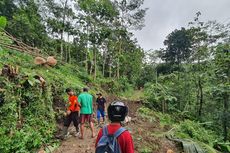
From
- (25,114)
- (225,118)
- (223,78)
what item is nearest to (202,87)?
(223,78)

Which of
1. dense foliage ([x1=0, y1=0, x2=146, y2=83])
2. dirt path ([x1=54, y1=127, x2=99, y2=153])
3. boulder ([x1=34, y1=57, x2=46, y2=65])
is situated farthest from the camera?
dense foliage ([x1=0, y1=0, x2=146, y2=83])

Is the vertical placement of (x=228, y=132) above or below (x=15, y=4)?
below

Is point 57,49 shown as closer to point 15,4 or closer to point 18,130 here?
point 15,4

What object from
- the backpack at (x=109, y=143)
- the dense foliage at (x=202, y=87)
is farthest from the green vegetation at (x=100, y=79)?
the backpack at (x=109, y=143)

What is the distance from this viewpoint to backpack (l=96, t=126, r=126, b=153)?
94.3 inches

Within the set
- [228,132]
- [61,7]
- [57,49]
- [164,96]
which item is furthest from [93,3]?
[228,132]

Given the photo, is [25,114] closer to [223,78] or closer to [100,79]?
[223,78]

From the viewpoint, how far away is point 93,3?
69.3 feet

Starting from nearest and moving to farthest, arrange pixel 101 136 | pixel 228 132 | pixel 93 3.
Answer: pixel 101 136
pixel 228 132
pixel 93 3

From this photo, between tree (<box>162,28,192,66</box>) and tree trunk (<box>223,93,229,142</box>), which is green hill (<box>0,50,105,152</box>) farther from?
tree (<box>162,28,192,66</box>)

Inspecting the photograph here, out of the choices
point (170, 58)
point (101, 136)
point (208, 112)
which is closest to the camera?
point (101, 136)

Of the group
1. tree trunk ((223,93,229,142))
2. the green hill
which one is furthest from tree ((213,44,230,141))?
the green hill

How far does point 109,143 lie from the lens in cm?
242

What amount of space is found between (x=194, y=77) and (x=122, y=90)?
9197mm
